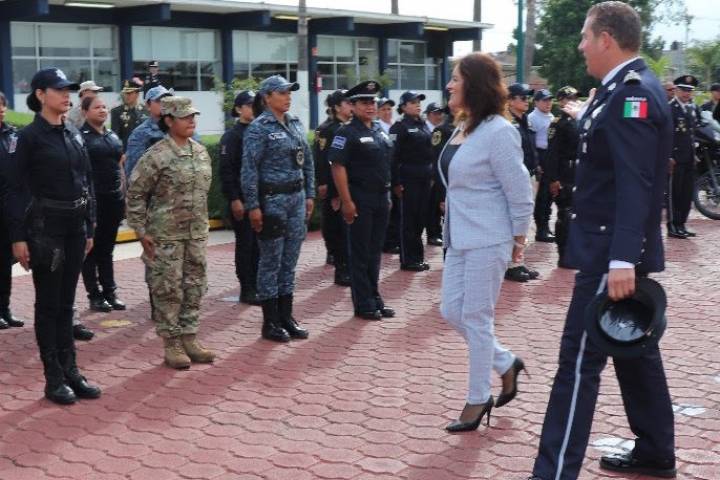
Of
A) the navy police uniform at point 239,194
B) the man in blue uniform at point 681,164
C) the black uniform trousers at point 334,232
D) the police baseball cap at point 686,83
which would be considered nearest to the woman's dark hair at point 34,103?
the navy police uniform at point 239,194

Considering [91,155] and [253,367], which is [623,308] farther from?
[91,155]

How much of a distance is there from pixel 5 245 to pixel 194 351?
2444mm

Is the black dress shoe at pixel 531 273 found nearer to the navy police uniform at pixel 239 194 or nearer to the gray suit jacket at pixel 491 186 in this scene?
the navy police uniform at pixel 239 194

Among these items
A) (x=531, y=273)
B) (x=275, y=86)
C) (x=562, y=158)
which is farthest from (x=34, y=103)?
(x=562, y=158)

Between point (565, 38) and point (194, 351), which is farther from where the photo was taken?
point (565, 38)

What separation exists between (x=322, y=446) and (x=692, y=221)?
34.1ft

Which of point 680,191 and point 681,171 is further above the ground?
point 681,171

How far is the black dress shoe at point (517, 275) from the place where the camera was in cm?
983

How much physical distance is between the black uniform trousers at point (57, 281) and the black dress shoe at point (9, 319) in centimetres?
229

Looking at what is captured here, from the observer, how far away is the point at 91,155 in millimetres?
8117

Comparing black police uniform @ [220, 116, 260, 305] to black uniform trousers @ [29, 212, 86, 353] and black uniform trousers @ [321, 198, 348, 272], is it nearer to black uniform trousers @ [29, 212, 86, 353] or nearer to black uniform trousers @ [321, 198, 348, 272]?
black uniform trousers @ [321, 198, 348, 272]

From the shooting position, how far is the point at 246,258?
349 inches

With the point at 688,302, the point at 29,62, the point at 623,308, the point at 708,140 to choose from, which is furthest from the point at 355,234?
the point at 29,62

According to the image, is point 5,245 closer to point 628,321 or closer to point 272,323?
point 272,323
